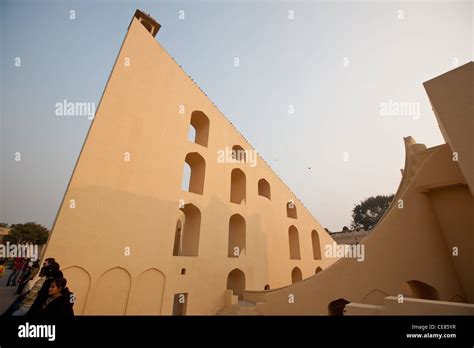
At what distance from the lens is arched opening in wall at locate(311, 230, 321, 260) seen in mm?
20578

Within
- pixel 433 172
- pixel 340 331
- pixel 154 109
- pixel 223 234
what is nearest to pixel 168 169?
pixel 154 109

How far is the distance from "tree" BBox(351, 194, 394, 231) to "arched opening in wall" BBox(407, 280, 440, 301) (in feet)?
115

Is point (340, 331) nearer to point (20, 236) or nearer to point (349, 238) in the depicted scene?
point (349, 238)

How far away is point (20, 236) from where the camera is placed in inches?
1384

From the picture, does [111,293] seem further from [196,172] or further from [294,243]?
[294,243]

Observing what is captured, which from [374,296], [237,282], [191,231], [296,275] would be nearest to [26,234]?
[191,231]

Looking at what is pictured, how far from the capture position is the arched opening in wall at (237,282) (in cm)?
1385

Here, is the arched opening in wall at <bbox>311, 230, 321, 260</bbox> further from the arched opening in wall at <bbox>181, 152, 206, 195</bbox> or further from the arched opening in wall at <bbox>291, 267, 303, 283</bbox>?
the arched opening in wall at <bbox>181, 152, 206, 195</bbox>

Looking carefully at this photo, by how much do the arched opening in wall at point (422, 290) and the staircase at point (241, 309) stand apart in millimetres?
6689

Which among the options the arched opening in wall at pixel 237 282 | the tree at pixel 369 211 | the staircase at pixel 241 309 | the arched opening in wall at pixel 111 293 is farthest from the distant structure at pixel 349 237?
the arched opening in wall at pixel 111 293

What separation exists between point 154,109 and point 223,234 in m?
7.36

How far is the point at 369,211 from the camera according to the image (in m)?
44.2

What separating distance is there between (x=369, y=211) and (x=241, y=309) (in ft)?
134

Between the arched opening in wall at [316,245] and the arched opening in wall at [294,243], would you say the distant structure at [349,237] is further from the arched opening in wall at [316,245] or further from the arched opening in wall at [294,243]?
the arched opening in wall at [294,243]
